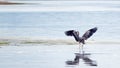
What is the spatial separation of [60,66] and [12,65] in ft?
3.87

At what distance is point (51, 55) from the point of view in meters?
18.6

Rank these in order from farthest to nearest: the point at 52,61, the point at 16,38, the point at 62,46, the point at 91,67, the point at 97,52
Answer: the point at 16,38 < the point at 62,46 < the point at 97,52 < the point at 52,61 < the point at 91,67

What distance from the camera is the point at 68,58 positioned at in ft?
58.9

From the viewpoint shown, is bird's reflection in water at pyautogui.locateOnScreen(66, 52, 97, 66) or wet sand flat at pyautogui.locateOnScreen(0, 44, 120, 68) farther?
bird's reflection in water at pyautogui.locateOnScreen(66, 52, 97, 66)

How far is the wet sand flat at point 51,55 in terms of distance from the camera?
651 inches

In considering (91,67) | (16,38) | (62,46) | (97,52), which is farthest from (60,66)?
(16,38)

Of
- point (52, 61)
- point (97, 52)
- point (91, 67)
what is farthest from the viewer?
point (97, 52)

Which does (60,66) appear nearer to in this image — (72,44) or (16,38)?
(72,44)

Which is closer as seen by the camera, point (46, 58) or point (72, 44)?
point (46, 58)

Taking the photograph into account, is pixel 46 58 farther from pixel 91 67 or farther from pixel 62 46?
pixel 62 46

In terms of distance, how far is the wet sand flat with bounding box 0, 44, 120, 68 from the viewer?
1653cm

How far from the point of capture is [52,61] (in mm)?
17250

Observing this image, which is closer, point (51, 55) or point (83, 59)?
point (83, 59)

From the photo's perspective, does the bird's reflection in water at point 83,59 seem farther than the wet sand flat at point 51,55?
Yes
